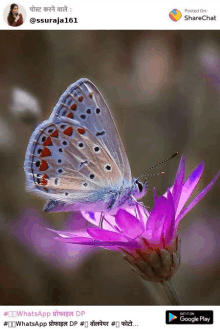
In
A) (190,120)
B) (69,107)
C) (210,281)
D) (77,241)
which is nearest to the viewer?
(77,241)

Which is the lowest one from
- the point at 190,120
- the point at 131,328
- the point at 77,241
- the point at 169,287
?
the point at 131,328

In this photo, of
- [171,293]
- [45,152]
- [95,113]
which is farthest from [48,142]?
[171,293]

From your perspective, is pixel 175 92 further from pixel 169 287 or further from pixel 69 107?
pixel 169 287

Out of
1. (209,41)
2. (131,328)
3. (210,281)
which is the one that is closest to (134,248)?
(131,328)

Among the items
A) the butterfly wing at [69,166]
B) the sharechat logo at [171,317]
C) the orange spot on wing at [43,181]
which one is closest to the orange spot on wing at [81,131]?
the butterfly wing at [69,166]
